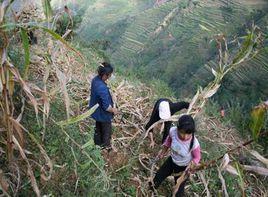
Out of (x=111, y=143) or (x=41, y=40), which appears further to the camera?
(x=41, y=40)

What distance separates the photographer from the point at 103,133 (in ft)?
12.9

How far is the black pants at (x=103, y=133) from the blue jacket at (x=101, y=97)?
0.26 ft

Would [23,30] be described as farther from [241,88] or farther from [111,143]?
[241,88]

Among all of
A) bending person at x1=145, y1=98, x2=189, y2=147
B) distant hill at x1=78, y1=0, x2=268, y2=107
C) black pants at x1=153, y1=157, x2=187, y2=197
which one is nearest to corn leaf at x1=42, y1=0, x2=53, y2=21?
black pants at x1=153, y1=157, x2=187, y2=197

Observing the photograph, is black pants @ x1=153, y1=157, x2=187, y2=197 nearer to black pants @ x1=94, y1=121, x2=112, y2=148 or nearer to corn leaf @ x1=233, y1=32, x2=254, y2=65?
black pants @ x1=94, y1=121, x2=112, y2=148

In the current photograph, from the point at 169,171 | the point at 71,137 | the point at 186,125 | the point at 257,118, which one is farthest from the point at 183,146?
A: the point at 257,118

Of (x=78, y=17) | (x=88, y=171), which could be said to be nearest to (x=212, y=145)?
(x=88, y=171)

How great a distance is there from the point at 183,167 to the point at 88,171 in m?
0.82

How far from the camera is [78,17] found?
10172 millimetres

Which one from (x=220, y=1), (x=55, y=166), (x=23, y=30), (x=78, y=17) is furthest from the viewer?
(x=220, y=1)

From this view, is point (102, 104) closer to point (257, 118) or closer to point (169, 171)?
point (169, 171)

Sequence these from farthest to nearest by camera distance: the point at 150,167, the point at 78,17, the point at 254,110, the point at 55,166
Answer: the point at 78,17 < the point at 150,167 < the point at 55,166 < the point at 254,110

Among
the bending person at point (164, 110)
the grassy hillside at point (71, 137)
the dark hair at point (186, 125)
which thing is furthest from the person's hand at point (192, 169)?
the bending person at point (164, 110)

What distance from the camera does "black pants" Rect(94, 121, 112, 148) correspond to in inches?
153
